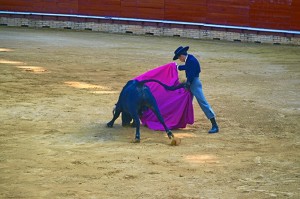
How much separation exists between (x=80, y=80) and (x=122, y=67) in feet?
5.96

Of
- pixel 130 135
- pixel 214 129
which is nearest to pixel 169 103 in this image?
pixel 214 129

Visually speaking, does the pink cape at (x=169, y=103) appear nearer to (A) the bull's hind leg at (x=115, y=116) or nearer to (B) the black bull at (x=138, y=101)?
(A) the bull's hind leg at (x=115, y=116)

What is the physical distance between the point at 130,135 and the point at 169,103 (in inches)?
34.4

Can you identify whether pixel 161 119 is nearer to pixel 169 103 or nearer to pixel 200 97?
pixel 200 97

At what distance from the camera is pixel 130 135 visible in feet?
27.9

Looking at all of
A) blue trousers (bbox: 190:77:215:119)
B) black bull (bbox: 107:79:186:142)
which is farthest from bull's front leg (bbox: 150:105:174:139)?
blue trousers (bbox: 190:77:215:119)

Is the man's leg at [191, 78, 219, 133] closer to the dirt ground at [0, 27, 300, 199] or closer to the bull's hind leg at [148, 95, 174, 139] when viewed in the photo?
the dirt ground at [0, 27, 300, 199]

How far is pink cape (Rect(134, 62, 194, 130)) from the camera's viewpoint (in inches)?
354

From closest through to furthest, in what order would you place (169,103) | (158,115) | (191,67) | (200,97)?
(158,115), (191,67), (200,97), (169,103)

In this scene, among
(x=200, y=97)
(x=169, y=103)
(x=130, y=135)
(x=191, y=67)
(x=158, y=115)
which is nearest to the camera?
(x=158, y=115)

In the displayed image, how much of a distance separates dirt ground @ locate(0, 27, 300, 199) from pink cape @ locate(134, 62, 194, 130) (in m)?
0.15

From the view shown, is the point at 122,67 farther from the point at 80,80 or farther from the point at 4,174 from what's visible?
the point at 4,174

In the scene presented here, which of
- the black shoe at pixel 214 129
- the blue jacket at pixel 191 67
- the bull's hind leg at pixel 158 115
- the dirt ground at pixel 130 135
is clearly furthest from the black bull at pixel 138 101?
the black shoe at pixel 214 129

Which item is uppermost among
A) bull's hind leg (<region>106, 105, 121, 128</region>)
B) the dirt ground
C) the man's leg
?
the man's leg
